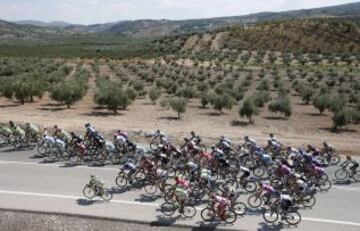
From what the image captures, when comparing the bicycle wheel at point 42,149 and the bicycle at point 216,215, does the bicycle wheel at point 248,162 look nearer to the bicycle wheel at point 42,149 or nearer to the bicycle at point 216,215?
the bicycle at point 216,215

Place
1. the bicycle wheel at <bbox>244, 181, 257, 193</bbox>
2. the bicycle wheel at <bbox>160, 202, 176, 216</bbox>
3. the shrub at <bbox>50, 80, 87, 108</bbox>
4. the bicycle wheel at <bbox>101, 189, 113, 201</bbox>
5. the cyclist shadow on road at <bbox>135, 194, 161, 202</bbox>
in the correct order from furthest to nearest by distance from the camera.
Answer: the shrub at <bbox>50, 80, 87, 108</bbox> < the bicycle wheel at <bbox>244, 181, 257, 193</bbox> < the cyclist shadow on road at <bbox>135, 194, 161, 202</bbox> < the bicycle wheel at <bbox>101, 189, 113, 201</bbox> < the bicycle wheel at <bbox>160, 202, 176, 216</bbox>

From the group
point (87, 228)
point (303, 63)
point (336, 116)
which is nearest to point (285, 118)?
point (336, 116)

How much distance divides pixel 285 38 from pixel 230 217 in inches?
4092

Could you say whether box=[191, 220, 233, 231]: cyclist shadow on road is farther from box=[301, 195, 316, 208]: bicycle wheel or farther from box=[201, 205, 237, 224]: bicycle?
box=[301, 195, 316, 208]: bicycle wheel

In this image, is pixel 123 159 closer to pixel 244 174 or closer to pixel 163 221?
pixel 244 174

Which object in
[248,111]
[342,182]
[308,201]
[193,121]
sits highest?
[308,201]

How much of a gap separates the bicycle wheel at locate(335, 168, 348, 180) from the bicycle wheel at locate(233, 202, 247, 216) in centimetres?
494

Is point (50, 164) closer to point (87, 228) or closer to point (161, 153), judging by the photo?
point (161, 153)

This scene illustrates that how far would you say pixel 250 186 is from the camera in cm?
1669

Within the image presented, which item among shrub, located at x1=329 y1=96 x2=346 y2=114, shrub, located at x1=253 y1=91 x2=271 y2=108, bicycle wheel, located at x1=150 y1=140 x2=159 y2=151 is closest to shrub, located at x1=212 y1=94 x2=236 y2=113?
shrub, located at x1=253 y1=91 x2=271 y2=108

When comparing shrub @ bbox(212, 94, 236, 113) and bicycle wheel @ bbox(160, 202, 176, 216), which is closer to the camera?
bicycle wheel @ bbox(160, 202, 176, 216)

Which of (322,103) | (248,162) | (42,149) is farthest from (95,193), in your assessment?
(322,103)

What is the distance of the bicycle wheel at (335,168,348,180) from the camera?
18.3m

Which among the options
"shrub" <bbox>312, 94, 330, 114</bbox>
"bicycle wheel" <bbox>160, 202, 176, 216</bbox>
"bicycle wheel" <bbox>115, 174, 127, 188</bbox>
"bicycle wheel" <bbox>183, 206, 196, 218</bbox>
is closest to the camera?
"bicycle wheel" <bbox>183, 206, 196, 218</bbox>
